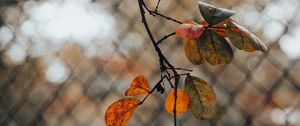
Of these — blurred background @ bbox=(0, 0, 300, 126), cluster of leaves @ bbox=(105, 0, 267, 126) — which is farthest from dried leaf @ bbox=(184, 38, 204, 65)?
blurred background @ bbox=(0, 0, 300, 126)

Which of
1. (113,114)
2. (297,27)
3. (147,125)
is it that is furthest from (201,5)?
(147,125)

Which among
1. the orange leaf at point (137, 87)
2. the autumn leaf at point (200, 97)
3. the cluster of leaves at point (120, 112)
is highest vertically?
the orange leaf at point (137, 87)

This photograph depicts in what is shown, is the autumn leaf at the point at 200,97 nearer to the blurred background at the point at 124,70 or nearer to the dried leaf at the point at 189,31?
the dried leaf at the point at 189,31

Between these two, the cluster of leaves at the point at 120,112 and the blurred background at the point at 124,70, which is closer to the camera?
the cluster of leaves at the point at 120,112

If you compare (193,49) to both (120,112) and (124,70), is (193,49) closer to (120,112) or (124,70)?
(120,112)

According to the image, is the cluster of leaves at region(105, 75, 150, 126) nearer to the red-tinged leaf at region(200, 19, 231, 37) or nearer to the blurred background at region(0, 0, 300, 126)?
the red-tinged leaf at region(200, 19, 231, 37)

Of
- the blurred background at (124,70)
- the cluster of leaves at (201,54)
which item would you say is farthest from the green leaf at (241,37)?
the blurred background at (124,70)
